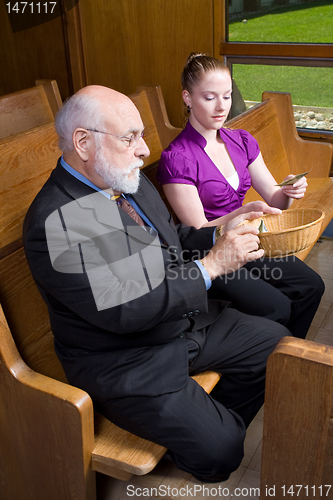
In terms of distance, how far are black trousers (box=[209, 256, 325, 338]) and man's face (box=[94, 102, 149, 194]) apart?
2.32ft

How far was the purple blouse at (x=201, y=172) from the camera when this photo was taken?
222 centimetres

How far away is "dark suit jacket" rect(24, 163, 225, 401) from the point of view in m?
1.43

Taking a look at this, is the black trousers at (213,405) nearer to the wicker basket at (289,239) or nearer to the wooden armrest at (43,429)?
the wooden armrest at (43,429)

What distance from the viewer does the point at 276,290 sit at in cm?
215

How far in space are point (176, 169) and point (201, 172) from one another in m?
0.13

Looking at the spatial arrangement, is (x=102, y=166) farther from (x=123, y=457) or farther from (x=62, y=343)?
(x=123, y=457)

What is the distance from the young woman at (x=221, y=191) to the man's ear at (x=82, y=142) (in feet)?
2.34

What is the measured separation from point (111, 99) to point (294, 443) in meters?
1.13

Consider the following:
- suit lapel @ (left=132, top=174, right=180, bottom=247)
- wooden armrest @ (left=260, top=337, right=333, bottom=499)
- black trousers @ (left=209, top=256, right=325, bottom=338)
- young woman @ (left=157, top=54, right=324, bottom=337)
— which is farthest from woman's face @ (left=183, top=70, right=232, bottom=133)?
wooden armrest @ (left=260, top=337, right=333, bottom=499)

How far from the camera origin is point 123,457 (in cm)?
147

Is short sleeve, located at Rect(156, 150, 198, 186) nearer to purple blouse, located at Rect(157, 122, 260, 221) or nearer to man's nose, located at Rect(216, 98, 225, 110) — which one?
purple blouse, located at Rect(157, 122, 260, 221)

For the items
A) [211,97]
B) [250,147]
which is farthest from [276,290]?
[211,97]

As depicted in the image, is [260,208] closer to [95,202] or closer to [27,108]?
[95,202]

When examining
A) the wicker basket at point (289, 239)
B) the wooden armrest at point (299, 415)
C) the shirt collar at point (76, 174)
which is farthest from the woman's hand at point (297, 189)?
the wooden armrest at point (299, 415)
